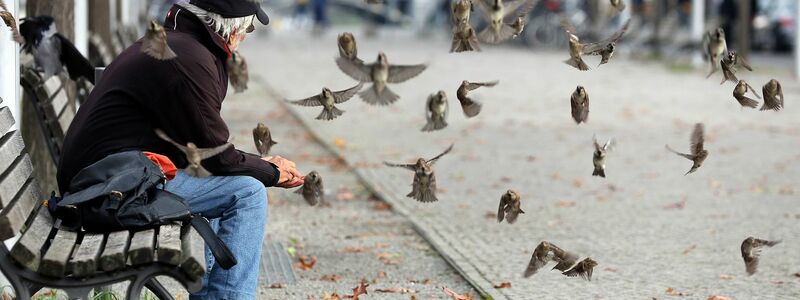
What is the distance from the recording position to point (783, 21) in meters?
31.2

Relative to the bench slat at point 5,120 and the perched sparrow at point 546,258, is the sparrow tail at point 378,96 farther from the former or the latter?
the bench slat at point 5,120

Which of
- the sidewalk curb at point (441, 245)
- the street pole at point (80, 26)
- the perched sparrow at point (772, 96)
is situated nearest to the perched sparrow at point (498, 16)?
the perched sparrow at point (772, 96)

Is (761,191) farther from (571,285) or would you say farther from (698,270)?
(571,285)

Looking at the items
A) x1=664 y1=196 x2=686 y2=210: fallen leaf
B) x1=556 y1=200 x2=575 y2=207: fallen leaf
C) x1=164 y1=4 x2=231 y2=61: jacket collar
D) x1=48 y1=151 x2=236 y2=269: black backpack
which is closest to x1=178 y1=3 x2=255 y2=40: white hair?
x1=164 y1=4 x2=231 y2=61: jacket collar

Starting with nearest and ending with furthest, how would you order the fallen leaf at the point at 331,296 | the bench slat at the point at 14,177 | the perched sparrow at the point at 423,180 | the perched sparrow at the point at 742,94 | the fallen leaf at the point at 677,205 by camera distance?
1. the bench slat at the point at 14,177
2. the perched sparrow at the point at 742,94
3. the perched sparrow at the point at 423,180
4. the fallen leaf at the point at 331,296
5. the fallen leaf at the point at 677,205

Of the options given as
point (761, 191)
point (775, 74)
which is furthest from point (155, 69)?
point (775, 74)

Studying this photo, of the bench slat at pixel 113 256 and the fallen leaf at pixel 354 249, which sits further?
the fallen leaf at pixel 354 249

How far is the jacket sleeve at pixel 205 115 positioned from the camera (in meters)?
4.96

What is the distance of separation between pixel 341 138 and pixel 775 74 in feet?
36.9

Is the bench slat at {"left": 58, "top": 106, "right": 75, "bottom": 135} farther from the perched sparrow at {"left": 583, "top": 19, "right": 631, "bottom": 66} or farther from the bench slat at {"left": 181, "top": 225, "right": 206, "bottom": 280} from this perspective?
the perched sparrow at {"left": 583, "top": 19, "right": 631, "bottom": 66}

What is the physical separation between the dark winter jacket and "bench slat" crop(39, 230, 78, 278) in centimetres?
46

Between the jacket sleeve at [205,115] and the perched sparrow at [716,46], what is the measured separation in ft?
6.44

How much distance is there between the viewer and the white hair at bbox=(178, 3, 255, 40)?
5156 millimetres

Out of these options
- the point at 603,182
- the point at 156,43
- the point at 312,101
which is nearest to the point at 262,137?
the point at 312,101
